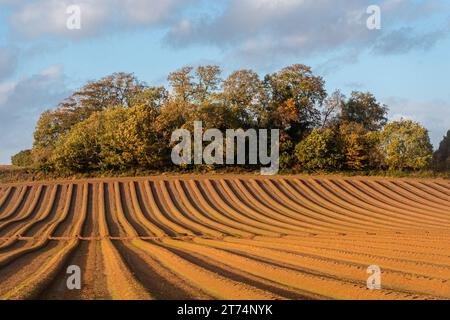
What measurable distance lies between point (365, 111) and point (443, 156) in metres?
10.0

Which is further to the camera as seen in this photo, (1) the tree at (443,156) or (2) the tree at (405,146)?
(1) the tree at (443,156)

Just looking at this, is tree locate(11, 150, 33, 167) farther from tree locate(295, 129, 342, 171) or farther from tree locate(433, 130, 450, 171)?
tree locate(433, 130, 450, 171)

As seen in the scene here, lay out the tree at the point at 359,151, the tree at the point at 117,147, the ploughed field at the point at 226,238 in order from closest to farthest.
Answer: the ploughed field at the point at 226,238 < the tree at the point at 117,147 < the tree at the point at 359,151

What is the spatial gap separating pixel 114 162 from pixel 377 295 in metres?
32.4

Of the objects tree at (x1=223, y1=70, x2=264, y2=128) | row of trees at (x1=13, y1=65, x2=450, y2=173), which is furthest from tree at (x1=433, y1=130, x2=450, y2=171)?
tree at (x1=223, y1=70, x2=264, y2=128)


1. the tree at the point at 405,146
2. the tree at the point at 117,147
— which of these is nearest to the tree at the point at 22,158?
the tree at the point at 117,147

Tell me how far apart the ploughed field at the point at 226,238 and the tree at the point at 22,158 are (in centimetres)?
1263

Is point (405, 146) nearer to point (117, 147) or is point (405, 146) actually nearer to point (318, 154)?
point (318, 154)

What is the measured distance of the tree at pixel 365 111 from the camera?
55031 millimetres

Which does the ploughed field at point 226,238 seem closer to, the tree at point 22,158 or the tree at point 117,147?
the tree at point 117,147

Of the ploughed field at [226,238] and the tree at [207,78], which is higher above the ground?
the tree at [207,78]

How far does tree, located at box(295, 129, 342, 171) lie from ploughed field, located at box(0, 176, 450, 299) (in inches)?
132

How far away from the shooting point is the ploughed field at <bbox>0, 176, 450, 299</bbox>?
10508 millimetres
